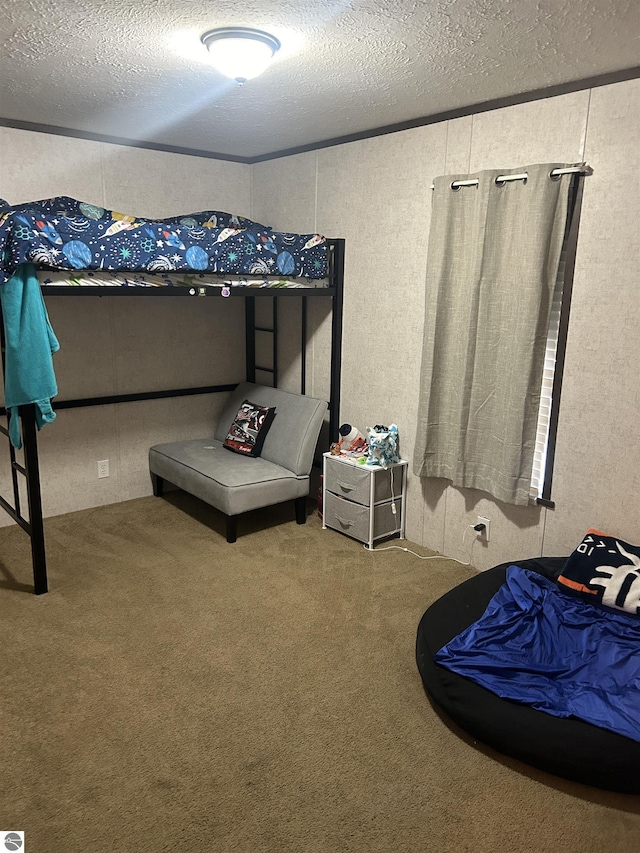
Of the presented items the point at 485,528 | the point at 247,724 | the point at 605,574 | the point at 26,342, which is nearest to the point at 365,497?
the point at 485,528

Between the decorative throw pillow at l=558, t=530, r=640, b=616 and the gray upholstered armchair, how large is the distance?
5.56 ft

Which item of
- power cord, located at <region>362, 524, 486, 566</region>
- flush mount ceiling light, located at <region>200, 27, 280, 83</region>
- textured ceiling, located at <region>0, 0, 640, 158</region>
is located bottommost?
power cord, located at <region>362, 524, 486, 566</region>

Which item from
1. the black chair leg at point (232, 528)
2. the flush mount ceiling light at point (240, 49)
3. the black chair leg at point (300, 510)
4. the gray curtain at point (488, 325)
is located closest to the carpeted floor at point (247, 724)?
the black chair leg at point (232, 528)

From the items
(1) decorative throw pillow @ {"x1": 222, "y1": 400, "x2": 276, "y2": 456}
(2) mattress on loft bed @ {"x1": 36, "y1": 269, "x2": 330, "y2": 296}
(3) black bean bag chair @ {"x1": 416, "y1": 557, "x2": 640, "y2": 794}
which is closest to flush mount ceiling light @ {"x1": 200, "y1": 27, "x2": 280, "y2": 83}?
(2) mattress on loft bed @ {"x1": 36, "y1": 269, "x2": 330, "y2": 296}

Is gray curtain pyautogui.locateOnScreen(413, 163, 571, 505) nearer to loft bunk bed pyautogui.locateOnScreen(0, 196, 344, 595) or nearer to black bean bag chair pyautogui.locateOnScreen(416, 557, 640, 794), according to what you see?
loft bunk bed pyautogui.locateOnScreen(0, 196, 344, 595)

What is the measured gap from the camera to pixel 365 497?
11.9 feet

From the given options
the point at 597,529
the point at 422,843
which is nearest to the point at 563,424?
the point at 597,529

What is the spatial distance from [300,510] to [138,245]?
1839 mm

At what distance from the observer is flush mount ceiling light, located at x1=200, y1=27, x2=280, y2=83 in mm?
2227

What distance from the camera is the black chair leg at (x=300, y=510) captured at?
13.1 ft

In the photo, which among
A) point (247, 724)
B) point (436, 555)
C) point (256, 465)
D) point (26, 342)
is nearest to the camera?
point (247, 724)

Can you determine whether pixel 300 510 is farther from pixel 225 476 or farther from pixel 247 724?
pixel 247 724

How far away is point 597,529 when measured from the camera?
2900mm

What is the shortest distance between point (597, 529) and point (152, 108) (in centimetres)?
301
